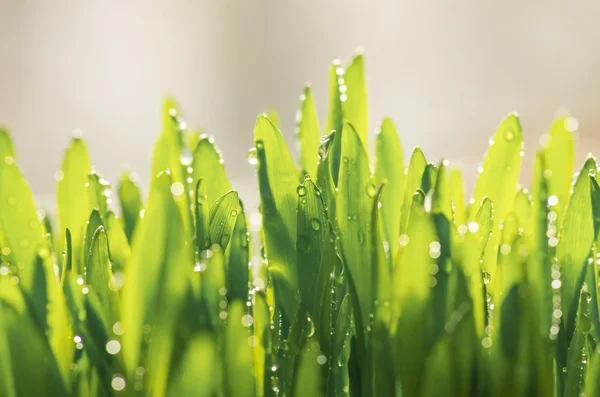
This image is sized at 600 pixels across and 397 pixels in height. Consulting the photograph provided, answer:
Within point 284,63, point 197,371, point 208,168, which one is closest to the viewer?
point 197,371

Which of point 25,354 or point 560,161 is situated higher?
point 560,161

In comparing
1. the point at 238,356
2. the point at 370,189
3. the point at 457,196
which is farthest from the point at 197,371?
the point at 457,196

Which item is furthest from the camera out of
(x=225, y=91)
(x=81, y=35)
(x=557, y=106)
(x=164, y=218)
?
(x=225, y=91)

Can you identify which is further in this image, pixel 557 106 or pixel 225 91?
pixel 225 91

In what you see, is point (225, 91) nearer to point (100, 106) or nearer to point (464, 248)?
point (100, 106)

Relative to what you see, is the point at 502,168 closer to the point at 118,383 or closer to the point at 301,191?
the point at 301,191

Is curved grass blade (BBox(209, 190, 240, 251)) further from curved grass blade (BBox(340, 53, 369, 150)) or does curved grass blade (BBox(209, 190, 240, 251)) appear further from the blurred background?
the blurred background

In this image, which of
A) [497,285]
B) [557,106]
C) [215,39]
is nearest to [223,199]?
[497,285]
